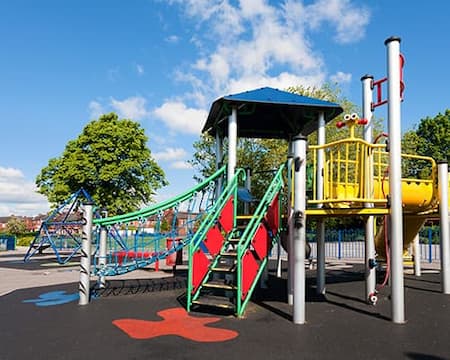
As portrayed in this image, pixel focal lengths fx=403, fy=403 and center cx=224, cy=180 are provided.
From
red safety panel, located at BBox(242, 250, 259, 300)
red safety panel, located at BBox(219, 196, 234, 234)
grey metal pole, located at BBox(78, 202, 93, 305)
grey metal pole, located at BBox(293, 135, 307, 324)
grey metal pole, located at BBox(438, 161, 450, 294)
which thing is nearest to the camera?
grey metal pole, located at BBox(293, 135, 307, 324)

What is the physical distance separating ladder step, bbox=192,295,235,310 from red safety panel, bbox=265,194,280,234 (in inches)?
65.7

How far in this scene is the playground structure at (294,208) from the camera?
6719 mm

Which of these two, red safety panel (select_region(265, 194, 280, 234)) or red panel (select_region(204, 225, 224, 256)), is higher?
red safety panel (select_region(265, 194, 280, 234))

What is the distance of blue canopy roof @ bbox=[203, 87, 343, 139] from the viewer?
358 inches

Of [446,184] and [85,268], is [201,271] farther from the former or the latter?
[446,184]

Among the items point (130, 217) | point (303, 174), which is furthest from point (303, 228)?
point (130, 217)

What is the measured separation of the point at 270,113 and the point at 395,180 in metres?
5.10

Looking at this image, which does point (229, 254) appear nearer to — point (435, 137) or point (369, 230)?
point (369, 230)

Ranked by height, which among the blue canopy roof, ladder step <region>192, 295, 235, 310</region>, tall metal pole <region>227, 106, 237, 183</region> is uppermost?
the blue canopy roof

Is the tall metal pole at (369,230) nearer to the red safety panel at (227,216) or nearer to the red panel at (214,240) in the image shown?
the red safety panel at (227,216)

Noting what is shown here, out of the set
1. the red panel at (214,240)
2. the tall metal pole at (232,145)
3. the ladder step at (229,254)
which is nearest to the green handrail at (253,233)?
the ladder step at (229,254)

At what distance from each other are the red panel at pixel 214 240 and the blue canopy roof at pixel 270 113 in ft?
9.18

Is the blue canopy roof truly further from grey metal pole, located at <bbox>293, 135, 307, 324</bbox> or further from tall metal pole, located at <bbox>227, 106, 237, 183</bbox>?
grey metal pole, located at <bbox>293, 135, 307, 324</bbox>

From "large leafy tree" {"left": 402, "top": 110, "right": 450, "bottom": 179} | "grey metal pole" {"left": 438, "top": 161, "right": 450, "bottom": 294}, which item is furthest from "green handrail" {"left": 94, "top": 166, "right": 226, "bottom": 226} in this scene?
"large leafy tree" {"left": 402, "top": 110, "right": 450, "bottom": 179}
